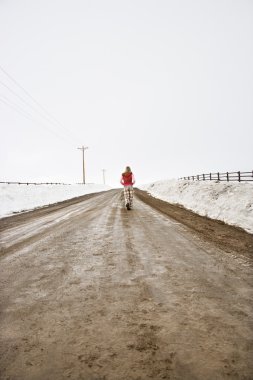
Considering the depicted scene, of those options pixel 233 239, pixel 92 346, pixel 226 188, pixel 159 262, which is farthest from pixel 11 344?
pixel 226 188

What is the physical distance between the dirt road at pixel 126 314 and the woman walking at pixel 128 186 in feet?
24.2

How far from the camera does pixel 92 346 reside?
236 cm

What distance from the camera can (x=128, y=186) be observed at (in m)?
13.4

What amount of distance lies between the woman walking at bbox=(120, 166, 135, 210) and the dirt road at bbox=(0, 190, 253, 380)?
7362 mm

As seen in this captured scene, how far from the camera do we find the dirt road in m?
2.11

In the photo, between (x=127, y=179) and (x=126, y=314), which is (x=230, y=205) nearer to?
(x=127, y=179)

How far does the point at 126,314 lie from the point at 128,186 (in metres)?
10.6

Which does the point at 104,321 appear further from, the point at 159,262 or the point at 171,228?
the point at 171,228

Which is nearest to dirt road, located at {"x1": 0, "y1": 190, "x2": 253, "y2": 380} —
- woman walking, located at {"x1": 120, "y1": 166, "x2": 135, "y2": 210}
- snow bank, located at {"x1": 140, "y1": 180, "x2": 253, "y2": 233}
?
snow bank, located at {"x1": 140, "y1": 180, "x2": 253, "y2": 233}

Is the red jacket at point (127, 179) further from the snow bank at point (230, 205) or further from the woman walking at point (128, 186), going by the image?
the snow bank at point (230, 205)

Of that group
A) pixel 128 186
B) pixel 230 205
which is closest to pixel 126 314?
pixel 230 205

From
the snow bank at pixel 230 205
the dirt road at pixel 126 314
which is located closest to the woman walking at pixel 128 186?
the snow bank at pixel 230 205

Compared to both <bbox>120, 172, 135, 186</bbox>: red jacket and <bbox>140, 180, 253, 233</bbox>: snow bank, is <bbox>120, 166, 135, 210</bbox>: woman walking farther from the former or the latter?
<bbox>140, 180, 253, 233</bbox>: snow bank

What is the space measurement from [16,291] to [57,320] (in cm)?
108
